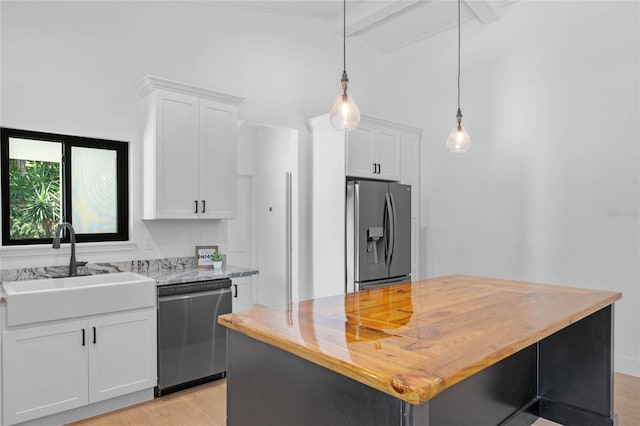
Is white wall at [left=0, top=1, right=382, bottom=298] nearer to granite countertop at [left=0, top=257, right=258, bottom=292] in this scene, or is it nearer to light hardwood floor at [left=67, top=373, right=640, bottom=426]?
granite countertop at [left=0, top=257, right=258, bottom=292]

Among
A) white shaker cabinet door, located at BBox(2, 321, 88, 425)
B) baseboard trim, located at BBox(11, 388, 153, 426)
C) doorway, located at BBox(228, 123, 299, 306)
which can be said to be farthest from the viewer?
doorway, located at BBox(228, 123, 299, 306)

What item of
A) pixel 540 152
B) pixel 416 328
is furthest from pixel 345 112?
pixel 540 152

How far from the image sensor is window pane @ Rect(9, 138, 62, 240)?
120 inches

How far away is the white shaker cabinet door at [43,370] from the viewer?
8.16 feet

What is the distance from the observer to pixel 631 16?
144 inches

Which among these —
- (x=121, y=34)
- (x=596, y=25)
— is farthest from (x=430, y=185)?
(x=121, y=34)

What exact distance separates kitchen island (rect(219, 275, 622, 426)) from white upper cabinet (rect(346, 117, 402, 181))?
179 cm

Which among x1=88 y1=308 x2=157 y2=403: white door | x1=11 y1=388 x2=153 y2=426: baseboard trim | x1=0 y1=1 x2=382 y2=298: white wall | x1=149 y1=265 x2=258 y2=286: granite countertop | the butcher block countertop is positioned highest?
x1=0 y1=1 x2=382 y2=298: white wall

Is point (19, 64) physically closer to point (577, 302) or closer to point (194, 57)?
point (194, 57)

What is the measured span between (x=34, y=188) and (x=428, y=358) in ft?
10.2

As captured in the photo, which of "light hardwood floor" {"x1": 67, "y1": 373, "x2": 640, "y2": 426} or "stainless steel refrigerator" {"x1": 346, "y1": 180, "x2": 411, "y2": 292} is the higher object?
"stainless steel refrigerator" {"x1": 346, "y1": 180, "x2": 411, "y2": 292}

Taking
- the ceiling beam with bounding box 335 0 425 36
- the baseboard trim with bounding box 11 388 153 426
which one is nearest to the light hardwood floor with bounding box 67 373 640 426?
the baseboard trim with bounding box 11 388 153 426

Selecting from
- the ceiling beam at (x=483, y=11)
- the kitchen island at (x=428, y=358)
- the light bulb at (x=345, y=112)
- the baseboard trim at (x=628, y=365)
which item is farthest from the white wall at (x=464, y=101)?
the light bulb at (x=345, y=112)

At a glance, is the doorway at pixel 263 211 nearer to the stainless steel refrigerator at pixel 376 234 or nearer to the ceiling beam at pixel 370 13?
the ceiling beam at pixel 370 13
